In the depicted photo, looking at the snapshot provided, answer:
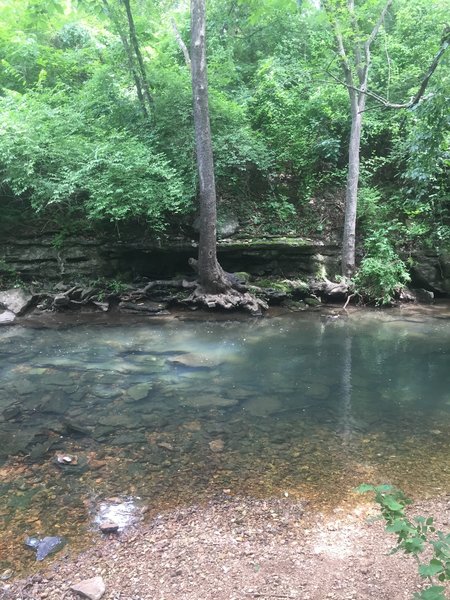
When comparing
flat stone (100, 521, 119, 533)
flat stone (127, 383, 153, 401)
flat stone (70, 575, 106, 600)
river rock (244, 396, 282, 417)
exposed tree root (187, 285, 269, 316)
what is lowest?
Answer: river rock (244, 396, 282, 417)

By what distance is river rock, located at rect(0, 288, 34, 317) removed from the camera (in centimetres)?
1045

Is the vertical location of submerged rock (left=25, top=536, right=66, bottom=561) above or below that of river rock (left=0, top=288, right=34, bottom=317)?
below

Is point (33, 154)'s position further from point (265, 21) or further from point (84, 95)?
point (265, 21)

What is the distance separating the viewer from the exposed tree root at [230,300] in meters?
10.6

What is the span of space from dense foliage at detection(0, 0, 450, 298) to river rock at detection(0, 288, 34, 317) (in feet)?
7.13

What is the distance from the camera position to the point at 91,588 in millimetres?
2842

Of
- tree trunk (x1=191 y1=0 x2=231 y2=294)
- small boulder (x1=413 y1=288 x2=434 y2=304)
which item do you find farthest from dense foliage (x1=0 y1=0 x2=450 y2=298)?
tree trunk (x1=191 y1=0 x2=231 y2=294)

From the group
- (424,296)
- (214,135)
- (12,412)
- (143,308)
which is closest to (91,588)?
(12,412)

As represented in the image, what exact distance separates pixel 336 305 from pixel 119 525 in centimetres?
891

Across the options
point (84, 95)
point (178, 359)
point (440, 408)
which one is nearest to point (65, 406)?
point (178, 359)

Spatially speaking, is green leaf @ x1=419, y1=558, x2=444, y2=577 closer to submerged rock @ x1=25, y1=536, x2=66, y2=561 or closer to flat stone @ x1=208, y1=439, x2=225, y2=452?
submerged rock @ x1=25, y1=536, x2=66, y2=561

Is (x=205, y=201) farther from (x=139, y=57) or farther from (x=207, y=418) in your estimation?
(x=207, y=418)

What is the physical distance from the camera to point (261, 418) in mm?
5543

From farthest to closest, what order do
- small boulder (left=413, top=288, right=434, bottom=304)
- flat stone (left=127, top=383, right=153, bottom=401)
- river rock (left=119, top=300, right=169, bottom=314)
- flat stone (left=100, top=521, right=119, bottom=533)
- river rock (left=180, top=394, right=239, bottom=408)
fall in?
small boulder (left=413, top=288, right=434, bottom=304)
river rock (left=119, top=300, right=169, bottom=314)
flat stone (left=127, top=383, right=153, bottom=401)
river rock (left=180, top=394, right=239, bottom=408)
flat stone (left=100, top=521, right=119, bottom=533)
